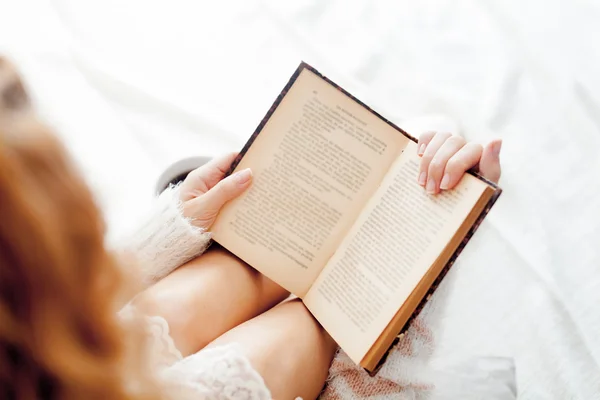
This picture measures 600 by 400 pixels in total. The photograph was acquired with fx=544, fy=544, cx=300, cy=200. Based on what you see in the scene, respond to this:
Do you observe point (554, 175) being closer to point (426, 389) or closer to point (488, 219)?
point (488, 219)

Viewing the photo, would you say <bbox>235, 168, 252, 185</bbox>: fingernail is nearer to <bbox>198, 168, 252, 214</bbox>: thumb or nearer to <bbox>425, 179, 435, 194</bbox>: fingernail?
<bbox>198, 168, 252, 214</bbox>: thumb

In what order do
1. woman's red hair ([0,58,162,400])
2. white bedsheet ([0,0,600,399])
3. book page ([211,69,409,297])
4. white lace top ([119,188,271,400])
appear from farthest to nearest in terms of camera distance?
1. white bedsheet ([0,0,600,399])
2. book page ([211,69,409,297])
3. white lace top ([119,188,271,400])
4. woman's red hair ([0,58,162,400])

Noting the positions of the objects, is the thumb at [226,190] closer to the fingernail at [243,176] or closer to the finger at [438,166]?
the fingernail at [243,176]

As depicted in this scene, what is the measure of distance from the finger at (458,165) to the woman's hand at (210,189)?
205mm

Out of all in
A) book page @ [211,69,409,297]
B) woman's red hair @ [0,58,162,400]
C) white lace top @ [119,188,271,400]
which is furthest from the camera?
book page @ [211,69,409,297]

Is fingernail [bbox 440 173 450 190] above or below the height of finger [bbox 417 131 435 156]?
below

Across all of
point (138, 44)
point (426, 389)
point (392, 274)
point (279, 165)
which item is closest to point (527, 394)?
point (426, 389)

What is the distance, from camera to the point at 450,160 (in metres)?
0.48

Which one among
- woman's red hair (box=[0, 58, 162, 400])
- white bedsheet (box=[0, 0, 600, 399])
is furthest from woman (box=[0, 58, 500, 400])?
white bedsheet (box=[0, 0, 600, 399])

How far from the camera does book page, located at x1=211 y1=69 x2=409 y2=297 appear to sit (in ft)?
1.80

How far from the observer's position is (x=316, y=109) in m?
0.56

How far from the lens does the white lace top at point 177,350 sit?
45 cm

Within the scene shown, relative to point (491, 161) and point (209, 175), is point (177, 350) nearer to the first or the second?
point (209, 175)

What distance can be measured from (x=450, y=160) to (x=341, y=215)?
128 mm
